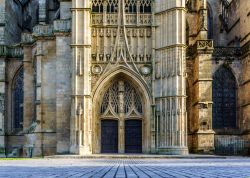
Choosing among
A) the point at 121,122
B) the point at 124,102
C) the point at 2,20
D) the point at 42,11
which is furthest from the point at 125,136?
the point at 2,20

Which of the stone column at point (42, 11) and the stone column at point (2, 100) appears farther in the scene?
the stone column at point (42, 11)

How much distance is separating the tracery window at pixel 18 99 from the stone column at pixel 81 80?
847 cm

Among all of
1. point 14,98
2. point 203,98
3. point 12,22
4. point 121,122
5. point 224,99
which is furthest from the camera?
point 12,22

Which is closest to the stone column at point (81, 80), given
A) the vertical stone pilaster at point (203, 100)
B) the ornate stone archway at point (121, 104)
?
the ornate stone archway at point (121, 104)

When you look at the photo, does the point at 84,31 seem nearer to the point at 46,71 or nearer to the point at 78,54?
the point at 78,54

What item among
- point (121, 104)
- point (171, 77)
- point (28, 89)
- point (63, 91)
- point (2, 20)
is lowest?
point (121, 104)

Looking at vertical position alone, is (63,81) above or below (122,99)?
above

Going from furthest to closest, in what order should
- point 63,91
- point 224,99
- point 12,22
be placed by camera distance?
point 12,22, point 224,99, point 63,91

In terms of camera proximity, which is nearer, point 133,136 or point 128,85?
point 133,136

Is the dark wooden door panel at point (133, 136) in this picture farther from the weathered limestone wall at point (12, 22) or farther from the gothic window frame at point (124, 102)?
the weathered limestone wall at point (12, 22)

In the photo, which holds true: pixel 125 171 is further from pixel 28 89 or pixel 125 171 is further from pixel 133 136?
pixel 28 89

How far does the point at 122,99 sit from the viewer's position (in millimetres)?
37406

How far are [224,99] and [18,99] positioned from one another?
16.5m

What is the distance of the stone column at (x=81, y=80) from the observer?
34.9m
